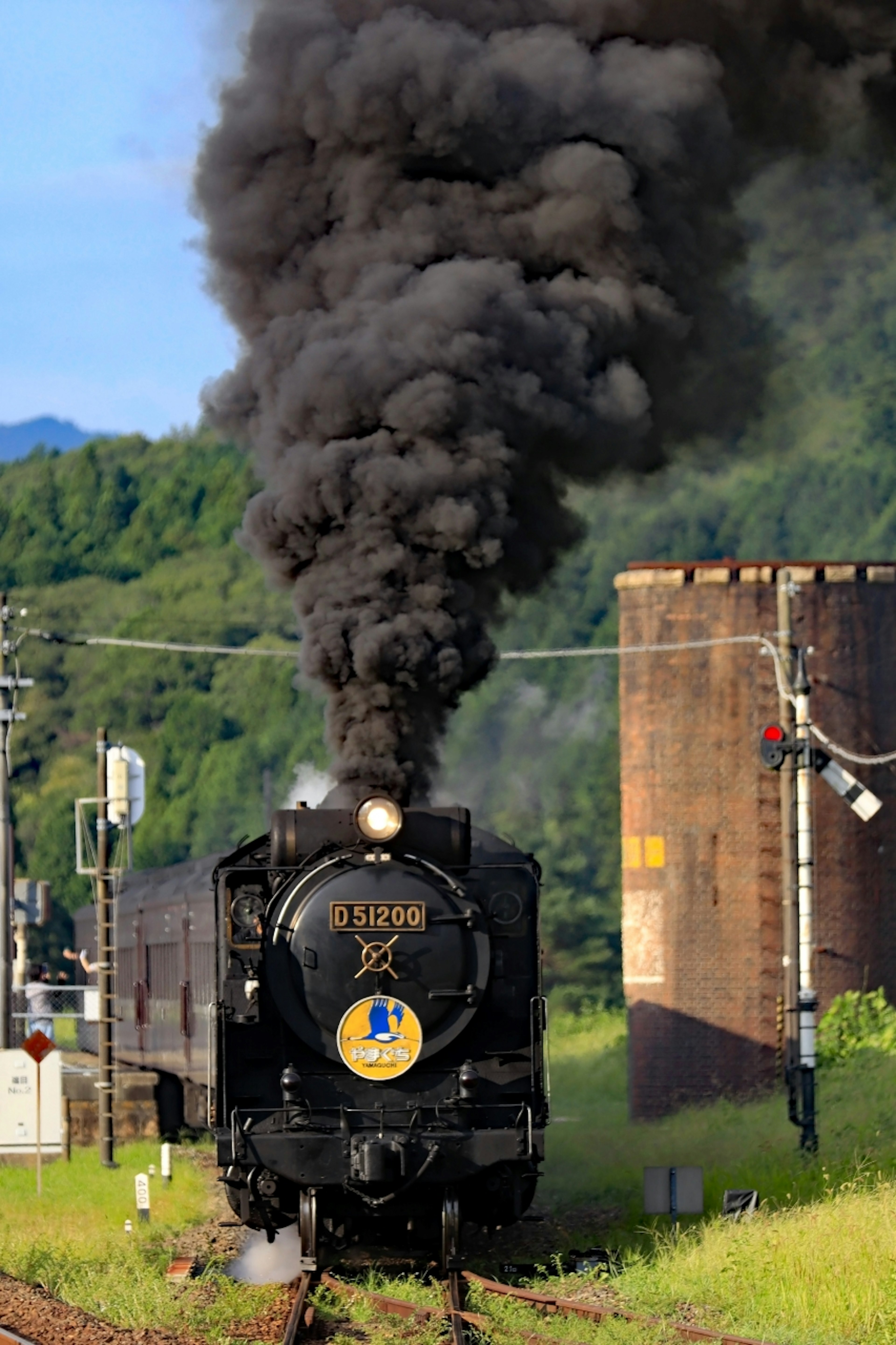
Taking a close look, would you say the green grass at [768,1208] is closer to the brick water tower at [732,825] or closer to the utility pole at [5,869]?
the brick water tower at [732,825]

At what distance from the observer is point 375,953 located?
11547 millimetres

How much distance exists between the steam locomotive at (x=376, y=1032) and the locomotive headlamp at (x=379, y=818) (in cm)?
1

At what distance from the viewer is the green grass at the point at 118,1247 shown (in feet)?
36.1

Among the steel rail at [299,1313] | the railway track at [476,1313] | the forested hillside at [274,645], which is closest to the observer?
the railway track at [476,1313]

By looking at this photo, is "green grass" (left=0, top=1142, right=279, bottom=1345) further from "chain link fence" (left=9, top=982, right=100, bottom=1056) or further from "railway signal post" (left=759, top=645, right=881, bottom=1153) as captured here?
"railway signal post" (left=759, top=645, right=881, bottom=1153)

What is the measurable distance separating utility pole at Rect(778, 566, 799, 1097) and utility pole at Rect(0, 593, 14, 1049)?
763 centimetres

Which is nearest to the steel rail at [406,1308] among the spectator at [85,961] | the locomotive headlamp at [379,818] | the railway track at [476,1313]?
the railway track at [476,1313]

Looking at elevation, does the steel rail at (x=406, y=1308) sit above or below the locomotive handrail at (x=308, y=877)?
below

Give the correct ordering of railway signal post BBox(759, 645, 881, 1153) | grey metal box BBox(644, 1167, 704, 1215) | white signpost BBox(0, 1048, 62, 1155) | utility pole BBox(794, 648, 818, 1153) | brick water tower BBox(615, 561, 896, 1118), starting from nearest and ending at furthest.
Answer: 1. grey metal box BBox(644, 1167, 704, 1215)
2. white signpost BBox(0, 1048, 62, 1155)
3. utility pole BBox(794, 648, 818, 1153)
4. railway signal post BBox(759, 645, 881, 1153)
5. brick water tower BBox(615, 561, 896, 1118)

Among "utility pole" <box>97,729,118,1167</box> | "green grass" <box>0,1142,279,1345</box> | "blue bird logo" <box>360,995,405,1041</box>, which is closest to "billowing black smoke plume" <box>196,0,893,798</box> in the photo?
"blue bird logo" <box>360,995,405,1041</box>

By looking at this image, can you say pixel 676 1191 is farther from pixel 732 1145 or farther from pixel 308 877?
pixel 732 1145

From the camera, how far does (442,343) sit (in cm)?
1361

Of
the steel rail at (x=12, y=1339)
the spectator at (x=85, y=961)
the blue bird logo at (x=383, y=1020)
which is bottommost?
the steel rail at (x=12, y=1339)

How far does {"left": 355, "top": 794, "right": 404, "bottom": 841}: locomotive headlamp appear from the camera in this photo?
38.2ft
